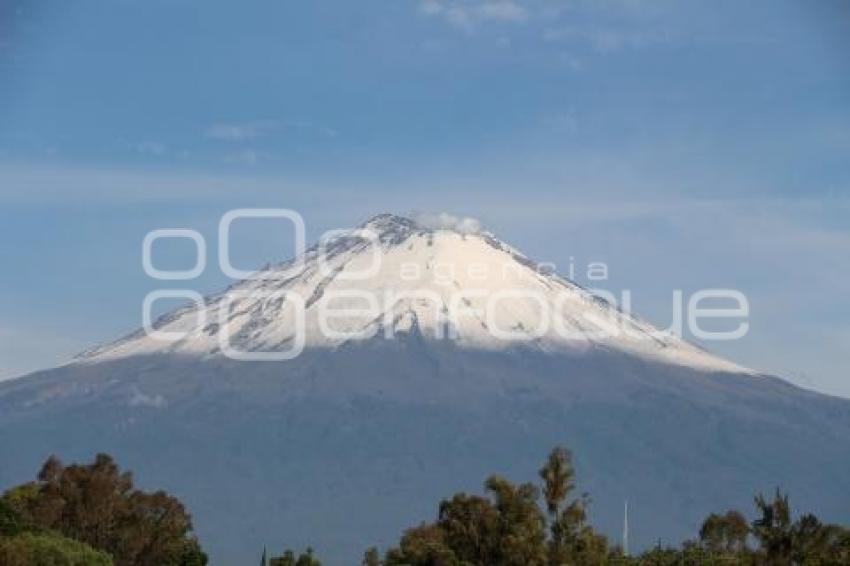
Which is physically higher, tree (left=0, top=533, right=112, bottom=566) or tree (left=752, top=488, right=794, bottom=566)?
tree (left=752, top=488, right=794, bottom=566)

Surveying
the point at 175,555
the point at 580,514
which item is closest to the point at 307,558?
the point at 175,555

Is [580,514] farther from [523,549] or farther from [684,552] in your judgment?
[684,552]

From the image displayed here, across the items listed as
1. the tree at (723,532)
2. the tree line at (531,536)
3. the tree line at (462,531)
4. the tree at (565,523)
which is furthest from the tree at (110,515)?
the tree at (565,523)

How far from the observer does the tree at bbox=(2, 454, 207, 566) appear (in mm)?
110312

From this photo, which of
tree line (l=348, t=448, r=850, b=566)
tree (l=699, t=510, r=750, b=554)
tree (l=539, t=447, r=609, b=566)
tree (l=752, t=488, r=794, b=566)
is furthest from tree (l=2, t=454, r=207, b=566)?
tree (l=752, t=488, r=794, b=566)

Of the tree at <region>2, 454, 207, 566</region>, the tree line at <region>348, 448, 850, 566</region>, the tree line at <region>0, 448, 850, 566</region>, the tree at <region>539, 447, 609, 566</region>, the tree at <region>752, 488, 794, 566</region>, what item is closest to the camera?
the tree at <region>752, 488, 794, 566</region>

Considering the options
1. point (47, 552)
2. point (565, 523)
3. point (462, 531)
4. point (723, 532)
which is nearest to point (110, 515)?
point (47, 552)

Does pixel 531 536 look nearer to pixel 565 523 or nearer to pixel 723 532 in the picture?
pixel 565 523

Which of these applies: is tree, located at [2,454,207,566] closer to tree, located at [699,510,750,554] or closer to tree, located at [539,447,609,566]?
tree, located at [699,510,750,554]

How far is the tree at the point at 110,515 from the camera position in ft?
362

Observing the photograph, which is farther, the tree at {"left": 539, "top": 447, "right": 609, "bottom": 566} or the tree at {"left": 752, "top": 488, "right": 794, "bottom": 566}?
the tree at {"left": 539, "top": 447, "right": 609, "bottom": 566}

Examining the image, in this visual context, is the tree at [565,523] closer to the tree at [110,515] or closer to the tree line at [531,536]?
the tree line at [531,536]

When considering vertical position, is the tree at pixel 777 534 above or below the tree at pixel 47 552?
above

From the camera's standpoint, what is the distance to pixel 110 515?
111562 millimetres
